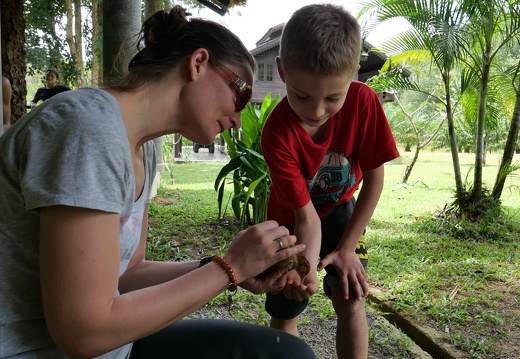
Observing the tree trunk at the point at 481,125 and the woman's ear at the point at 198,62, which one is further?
the tree trunk at the point at 481,125

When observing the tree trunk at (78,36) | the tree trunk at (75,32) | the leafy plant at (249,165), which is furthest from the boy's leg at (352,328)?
the tree trunk at (78,36)

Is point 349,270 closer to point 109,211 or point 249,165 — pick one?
point 109,211

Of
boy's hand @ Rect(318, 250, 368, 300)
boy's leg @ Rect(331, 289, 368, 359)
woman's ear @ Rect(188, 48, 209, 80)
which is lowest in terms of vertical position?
boy's leg @ Rect(331, 289, 368, 359)

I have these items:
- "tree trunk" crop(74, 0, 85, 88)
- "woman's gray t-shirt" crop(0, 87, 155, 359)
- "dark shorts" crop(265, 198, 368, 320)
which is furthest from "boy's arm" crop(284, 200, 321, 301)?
"tree trunk" crop(74, 0, 85, 88)

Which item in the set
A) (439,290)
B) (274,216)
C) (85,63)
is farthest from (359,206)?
(85,63)

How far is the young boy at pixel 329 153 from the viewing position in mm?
1522

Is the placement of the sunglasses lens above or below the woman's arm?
above

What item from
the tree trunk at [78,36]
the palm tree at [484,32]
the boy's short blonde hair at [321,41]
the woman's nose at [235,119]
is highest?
the tree trunk at [78,36]

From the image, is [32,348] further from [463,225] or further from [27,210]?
[463,225]

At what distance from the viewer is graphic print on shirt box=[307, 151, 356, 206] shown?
5.89 feet

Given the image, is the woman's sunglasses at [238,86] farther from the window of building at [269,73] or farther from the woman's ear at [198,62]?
the window of building at [269,73]

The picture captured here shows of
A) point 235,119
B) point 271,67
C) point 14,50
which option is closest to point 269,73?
point 271,67

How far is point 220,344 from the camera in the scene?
4.21ft

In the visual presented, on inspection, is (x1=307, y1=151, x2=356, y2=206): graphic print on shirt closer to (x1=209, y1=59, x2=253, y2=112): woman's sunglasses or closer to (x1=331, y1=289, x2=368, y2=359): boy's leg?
(x1=331, y1=289, x2=368, y2=359): boy's leg
